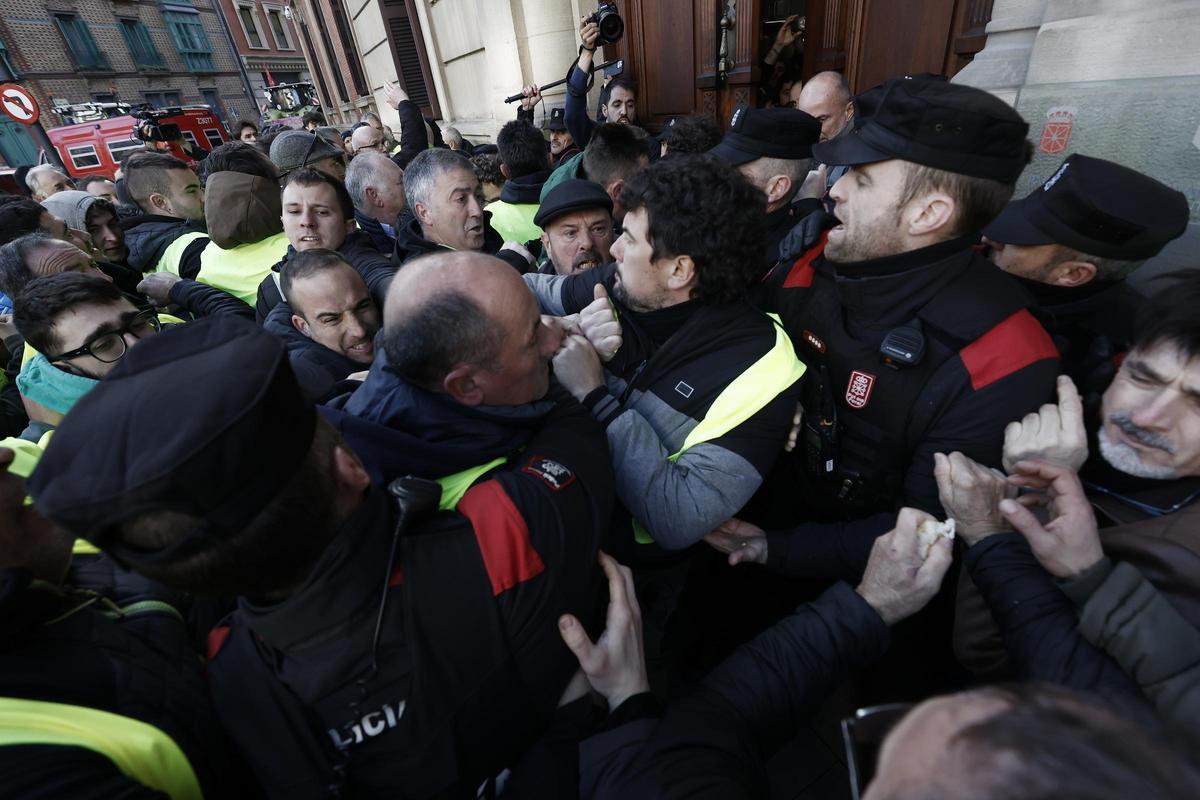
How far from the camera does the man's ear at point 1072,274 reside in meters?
1.65

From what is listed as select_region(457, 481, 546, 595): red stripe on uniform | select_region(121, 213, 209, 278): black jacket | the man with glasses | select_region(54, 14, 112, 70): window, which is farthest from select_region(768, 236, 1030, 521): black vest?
select_region(54, 14, 112, 70): window

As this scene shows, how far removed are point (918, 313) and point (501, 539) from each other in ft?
4.32

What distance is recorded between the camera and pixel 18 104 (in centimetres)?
945

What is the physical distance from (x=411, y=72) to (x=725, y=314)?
14.1 m

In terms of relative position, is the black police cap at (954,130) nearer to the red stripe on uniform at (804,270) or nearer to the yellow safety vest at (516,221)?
the red stripe on uniform at (804,270)

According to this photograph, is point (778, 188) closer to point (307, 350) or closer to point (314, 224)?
point (307, 350)

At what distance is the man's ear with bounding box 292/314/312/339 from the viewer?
230cm

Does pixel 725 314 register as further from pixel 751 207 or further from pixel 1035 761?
pixel 1035 761

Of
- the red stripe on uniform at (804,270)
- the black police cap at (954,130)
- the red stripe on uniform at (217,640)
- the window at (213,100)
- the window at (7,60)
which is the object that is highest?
the window at (7,60)

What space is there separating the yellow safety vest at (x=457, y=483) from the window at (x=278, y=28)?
157ft

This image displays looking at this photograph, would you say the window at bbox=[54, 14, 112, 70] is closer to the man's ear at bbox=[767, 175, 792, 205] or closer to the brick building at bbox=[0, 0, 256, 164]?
the brick building at bbox=[0, 0, 256, 164]

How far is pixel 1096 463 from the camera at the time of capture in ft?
4.57

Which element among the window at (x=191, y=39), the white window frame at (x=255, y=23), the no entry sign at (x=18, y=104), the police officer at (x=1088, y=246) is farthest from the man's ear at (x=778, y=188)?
the white window frame at (x=255, y=23)

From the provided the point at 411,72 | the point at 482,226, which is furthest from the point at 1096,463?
the point at 411,72
